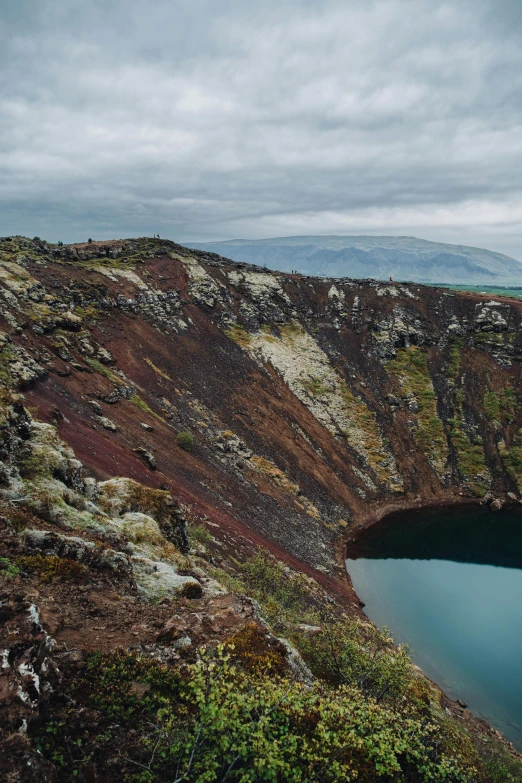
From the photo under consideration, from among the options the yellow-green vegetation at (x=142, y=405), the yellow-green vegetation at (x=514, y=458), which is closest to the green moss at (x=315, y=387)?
the yellow-green vegetation at (x=142, y=405)

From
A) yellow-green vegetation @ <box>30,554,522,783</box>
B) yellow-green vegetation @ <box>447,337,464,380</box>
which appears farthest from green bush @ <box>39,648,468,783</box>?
yellow-green vegetation @ <box>447,337,464,380</box>

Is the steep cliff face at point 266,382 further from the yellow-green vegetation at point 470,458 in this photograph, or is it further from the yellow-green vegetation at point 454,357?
the yellow-green vegetation at point 454,357

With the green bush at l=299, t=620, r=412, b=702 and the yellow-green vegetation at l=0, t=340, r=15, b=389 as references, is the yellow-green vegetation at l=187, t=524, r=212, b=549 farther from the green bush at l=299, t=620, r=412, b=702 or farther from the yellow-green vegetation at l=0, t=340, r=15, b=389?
the yellow-green vegetation at l=0, t=340, r=15, b=389

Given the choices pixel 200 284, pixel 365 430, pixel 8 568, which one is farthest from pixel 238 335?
pixel 8 568

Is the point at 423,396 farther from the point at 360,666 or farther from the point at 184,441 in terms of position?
the point at 360,666

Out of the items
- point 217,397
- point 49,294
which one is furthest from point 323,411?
point 49,294

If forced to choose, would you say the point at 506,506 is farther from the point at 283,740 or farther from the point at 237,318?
the point at 283,740

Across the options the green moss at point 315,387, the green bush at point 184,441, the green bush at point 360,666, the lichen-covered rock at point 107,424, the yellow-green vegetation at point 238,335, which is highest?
the yellow-green vegetation at point 238,335
